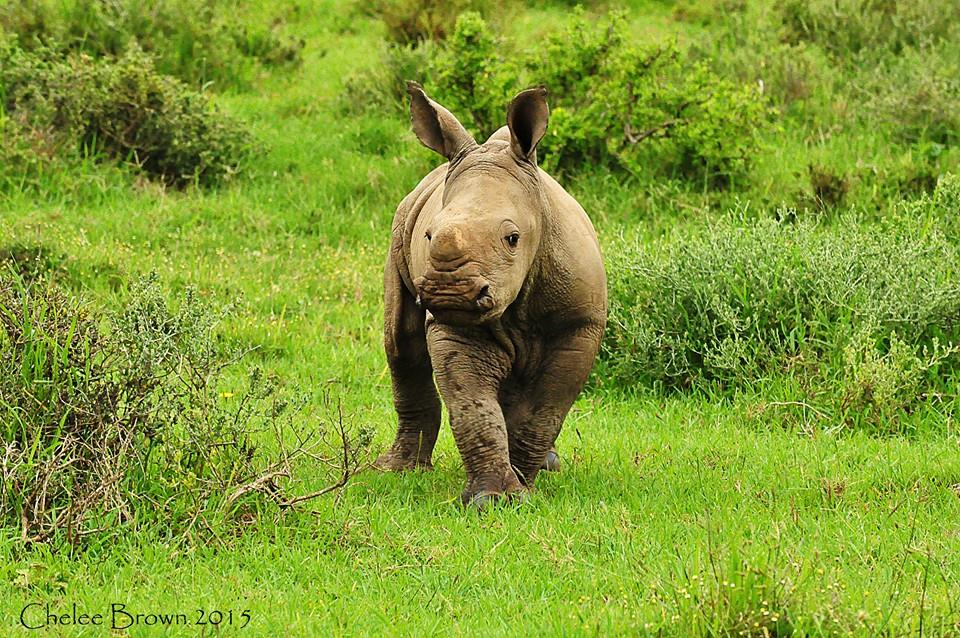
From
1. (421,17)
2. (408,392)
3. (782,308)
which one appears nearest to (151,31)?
(421,17)

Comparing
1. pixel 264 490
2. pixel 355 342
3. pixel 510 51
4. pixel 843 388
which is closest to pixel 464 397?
pixel 264 490

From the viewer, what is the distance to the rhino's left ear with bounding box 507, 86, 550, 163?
6.03 meters

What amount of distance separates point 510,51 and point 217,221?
481 centimetres

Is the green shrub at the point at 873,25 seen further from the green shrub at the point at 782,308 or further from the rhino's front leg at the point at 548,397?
the rhino's front leg at the point at 548,397

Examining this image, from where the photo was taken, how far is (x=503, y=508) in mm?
6008

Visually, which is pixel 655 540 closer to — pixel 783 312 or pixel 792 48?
pixel 783 312

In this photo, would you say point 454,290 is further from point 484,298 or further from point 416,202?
point 416,202

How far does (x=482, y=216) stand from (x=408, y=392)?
1.83m

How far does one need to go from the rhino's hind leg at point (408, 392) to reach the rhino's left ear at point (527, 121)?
3.85 ft

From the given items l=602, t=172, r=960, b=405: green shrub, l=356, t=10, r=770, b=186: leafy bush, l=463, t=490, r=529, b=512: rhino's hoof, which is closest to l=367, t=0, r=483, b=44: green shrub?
l=356, t=10, r=770, b=186: leafy bush

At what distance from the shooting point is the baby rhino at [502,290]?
560 centimetres

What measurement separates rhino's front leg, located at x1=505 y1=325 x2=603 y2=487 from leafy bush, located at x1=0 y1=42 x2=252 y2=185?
23.7 ft

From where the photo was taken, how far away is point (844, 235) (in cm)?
962

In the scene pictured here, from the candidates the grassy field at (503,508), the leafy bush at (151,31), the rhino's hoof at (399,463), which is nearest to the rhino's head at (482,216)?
the grassy field at (503,508)
